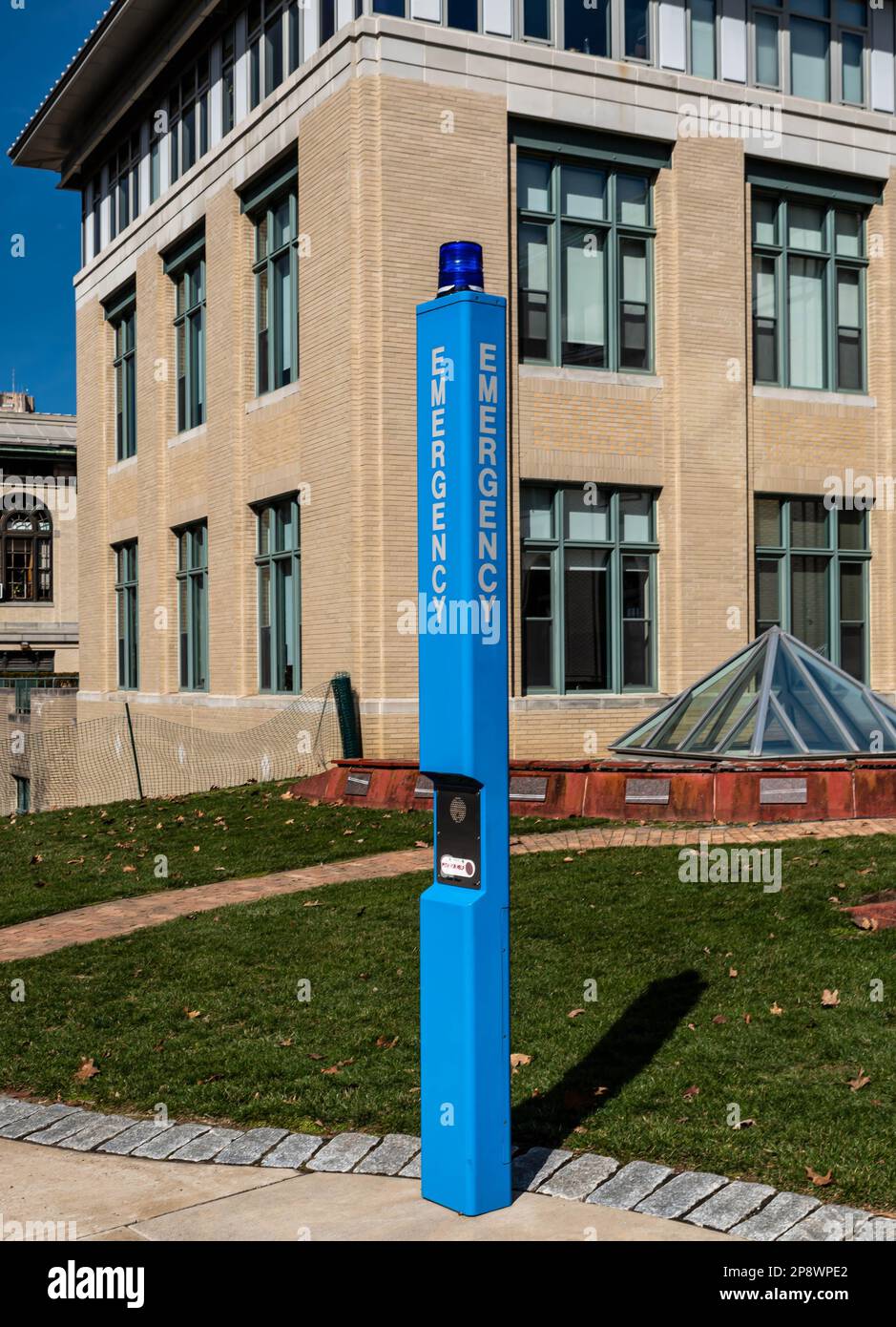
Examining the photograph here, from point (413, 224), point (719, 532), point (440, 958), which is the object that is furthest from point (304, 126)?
point (440, 958)

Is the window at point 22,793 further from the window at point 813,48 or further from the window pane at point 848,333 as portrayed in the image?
the window at point 813,48

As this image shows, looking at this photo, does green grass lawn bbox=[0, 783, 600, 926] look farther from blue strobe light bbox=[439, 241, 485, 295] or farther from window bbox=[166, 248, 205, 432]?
window bbox=[166, 248, 205, 432]

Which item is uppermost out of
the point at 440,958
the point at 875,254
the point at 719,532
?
the point at 875,254

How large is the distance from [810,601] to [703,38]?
31.0ft

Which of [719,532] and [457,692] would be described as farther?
[719,532]

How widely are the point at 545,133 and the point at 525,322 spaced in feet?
9.48

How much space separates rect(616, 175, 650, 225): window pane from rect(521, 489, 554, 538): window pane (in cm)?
474

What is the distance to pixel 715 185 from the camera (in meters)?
23.6

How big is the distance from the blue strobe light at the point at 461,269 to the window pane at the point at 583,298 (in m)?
17.5

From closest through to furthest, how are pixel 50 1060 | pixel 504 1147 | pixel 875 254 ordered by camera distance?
pixel 504 1147, pixel 50 1060, pixel 875 254

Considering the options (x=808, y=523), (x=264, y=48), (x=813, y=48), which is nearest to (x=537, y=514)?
(x=808, y=523)

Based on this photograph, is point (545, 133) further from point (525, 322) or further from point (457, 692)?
point (457, 692)

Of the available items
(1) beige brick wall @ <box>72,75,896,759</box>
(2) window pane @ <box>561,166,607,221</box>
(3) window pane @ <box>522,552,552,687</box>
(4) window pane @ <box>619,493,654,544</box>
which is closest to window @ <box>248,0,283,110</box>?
(1) beige brick wall @ <box>72,75,896,759</box>

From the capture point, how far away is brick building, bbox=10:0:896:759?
2109 centimetres
